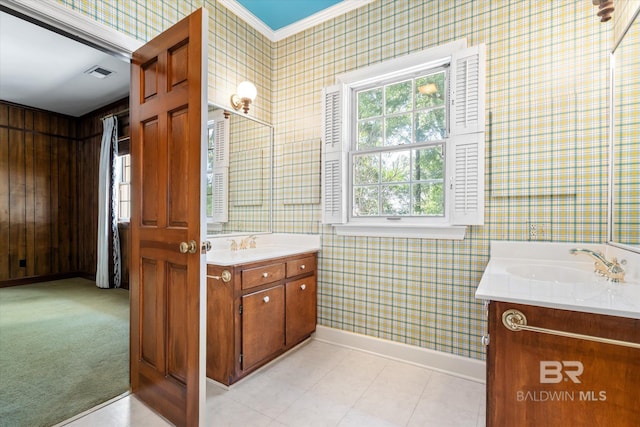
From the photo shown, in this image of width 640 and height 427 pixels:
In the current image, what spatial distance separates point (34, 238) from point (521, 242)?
6830mm

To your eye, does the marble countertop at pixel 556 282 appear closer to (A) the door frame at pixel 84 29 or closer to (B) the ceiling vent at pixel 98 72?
(A) the door frame at pixel 84 29

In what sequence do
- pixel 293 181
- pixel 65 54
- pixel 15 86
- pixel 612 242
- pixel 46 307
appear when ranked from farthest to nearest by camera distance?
pixel 15 86 → pixel 46 307 → pixel 65 54 → pixel 293 181 → pixel 612 242

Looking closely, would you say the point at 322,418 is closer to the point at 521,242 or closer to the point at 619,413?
the point at 619,413

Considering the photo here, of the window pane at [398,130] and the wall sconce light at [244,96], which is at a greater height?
the wall sconce light at [244,96]

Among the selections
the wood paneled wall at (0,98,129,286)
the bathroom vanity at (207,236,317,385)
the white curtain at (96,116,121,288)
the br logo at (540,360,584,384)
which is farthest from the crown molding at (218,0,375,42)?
the white curtain at (96,116,121,288)

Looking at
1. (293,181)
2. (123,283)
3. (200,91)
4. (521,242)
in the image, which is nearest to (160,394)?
(200,91)

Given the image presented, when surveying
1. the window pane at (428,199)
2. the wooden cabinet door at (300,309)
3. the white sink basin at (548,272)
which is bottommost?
the wooden cabinet door at (300,309)

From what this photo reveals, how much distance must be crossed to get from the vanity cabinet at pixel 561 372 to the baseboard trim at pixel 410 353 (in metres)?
A: 1.16

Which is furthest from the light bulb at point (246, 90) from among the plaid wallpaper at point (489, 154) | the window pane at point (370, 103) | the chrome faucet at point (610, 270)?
the chrome faucet at point (610, 270)

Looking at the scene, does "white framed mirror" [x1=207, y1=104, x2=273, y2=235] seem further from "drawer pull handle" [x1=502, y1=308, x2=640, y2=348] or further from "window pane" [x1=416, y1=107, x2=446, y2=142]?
"drawer pull handle" [x1=502, y1=308, x2=640, y2=348]

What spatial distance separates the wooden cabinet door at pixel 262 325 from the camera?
2027 mm

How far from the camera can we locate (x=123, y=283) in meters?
4.77

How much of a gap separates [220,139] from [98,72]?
255 centimetres

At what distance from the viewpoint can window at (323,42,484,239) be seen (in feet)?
6.88
